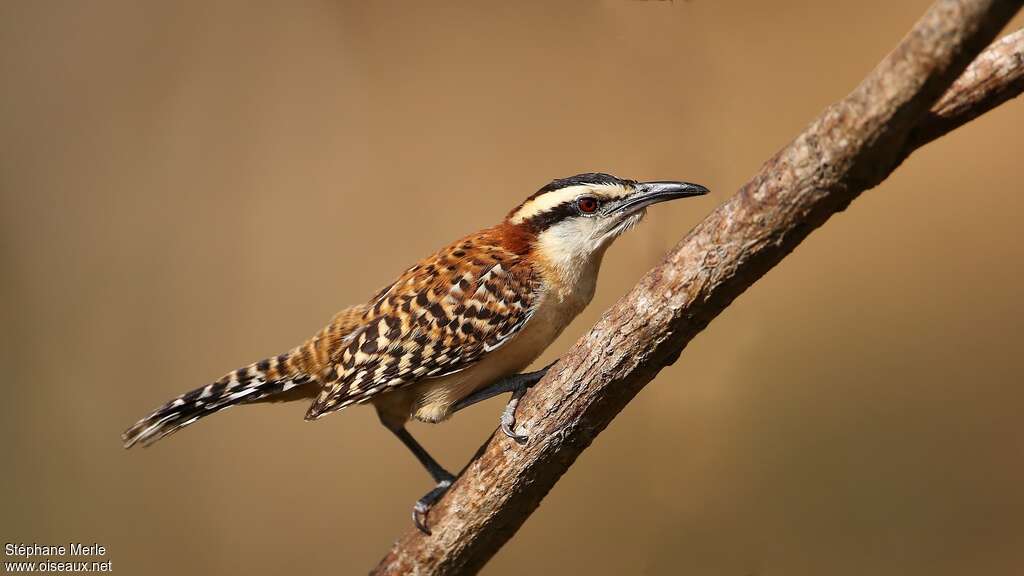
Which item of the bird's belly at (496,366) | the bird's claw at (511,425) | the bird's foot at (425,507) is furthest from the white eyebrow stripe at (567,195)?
the bird's foot at (425,507)

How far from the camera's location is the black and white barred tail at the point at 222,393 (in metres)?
2.94

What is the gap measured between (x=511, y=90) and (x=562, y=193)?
1.75 metres

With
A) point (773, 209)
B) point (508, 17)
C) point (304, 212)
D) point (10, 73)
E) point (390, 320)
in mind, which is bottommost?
point (773, 209)

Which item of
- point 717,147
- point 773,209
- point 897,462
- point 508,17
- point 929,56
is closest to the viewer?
point 929,56

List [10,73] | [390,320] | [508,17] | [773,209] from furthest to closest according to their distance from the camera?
1. [10,73]
2. [508,17]
3. [390,320]
4. [773,209]

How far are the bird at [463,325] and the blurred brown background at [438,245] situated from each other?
107 cm

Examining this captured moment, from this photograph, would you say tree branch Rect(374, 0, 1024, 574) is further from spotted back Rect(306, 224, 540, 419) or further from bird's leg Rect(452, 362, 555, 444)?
spotted back Rect(306, 224, 540, 419)

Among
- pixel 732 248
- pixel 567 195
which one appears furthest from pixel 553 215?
pixel 732 248

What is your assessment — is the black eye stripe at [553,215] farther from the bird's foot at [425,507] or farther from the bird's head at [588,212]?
the bird's foot at [425,507]

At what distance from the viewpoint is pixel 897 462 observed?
3662mm

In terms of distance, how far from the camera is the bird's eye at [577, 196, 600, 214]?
2.84m

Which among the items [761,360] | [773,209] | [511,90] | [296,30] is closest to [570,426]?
[773,209]

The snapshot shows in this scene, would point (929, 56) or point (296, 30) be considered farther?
point (296, 30)

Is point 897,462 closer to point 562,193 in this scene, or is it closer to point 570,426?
point 562,193
